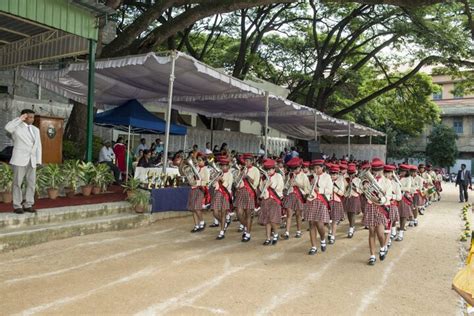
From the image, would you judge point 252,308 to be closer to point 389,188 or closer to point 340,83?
Result: point 389,188

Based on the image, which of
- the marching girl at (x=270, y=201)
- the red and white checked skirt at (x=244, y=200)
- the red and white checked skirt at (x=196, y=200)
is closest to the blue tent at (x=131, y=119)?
the red and white checked skirt at (x=196, y=200)

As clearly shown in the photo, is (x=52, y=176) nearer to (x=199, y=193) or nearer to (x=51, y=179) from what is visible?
(x=51, y=179)

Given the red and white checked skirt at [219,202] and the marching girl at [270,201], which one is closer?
the marching girl at [270,201]

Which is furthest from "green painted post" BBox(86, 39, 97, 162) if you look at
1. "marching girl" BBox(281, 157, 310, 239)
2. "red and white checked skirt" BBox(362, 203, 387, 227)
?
"red and white checked skirt" BBox(362, 203, 387, 227)

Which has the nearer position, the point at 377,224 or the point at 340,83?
the point at 377,224

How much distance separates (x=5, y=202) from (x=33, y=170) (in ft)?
3.72

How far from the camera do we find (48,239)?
6938mm

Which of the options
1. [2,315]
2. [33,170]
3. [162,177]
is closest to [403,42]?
[162,177]

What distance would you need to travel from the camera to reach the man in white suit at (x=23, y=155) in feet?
22.2

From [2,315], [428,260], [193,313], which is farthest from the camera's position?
[428,260]

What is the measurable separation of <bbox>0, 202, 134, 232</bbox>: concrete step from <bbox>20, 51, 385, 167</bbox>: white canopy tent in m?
1.67

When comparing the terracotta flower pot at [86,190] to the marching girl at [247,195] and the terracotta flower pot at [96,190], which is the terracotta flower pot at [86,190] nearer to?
the terracotta flower pot at [96,190]

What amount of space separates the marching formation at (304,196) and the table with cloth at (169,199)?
1.17 meters

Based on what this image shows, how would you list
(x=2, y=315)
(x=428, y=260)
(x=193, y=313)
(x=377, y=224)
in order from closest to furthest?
(x=2, y=315)
(x=193, y=313)
(x=377, y=224)
(x=428, y=260)
